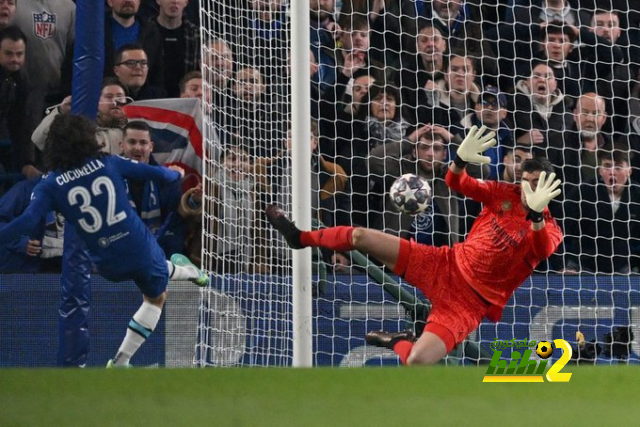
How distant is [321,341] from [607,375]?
2.61 m

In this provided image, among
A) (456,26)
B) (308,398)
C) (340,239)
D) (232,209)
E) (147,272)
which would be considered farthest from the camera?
(456,26)

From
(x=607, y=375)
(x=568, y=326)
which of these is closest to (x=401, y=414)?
(x=607, y=375)

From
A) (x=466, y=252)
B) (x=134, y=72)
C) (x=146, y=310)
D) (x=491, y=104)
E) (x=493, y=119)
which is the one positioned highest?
(x=134, y=72)

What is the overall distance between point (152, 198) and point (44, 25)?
144 cm

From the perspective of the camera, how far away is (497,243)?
693cm

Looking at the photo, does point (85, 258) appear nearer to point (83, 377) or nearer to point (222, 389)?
point (83, 377)

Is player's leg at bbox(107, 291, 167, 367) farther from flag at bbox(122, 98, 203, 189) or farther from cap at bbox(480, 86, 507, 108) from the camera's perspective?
cap at bbox(480, 86, 507, 108)

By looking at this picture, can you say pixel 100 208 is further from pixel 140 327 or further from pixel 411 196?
pixel 411 196

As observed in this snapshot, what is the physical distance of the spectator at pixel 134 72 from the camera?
7.84 m

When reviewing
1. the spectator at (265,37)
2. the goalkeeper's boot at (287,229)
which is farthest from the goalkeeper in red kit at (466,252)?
the spectator at (265,37)

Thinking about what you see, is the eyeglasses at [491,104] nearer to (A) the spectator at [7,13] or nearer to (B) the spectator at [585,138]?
(B) the spectator at [585,138]

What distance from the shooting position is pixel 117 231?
7.14 metres

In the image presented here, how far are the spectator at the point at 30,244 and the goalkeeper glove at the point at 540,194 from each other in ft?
10.2

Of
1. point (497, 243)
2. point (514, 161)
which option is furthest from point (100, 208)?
point (514, 161)
